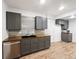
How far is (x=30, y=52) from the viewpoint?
375 cm

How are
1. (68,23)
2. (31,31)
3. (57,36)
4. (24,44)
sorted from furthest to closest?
(68,23)
(57,36)
(31,31)
(24,44)

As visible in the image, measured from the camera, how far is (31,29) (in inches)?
181

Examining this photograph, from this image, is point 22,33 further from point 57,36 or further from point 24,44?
point 57,36

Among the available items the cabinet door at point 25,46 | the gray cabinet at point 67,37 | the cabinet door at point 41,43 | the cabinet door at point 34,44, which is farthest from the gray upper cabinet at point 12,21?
the gray cabinet at point 67,37

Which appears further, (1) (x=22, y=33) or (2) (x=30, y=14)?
(2) (x=30, y=14)

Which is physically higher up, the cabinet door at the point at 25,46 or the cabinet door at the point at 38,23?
the cabinet door at the point at 38,23

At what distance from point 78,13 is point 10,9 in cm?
356

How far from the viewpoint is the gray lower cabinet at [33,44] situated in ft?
11.3

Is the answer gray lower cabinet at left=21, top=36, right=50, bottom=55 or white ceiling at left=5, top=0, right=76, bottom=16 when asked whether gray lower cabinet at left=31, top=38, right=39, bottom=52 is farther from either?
white ceiling at left=5, top=0, right=76, bottom=16

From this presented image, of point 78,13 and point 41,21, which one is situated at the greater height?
point 41,21

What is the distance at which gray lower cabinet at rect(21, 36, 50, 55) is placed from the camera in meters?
3.46

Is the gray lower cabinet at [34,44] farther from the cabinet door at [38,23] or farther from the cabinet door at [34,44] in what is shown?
Answer: the cabinet door at [38,23]

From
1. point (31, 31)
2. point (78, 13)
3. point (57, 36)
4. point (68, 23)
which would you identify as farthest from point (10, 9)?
point (68, 23)

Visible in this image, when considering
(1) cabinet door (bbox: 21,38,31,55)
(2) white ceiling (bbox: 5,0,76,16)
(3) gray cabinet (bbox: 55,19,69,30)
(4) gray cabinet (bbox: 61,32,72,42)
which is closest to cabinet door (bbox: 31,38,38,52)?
(1) cabinet door (bbox: 21,38,31,55)
